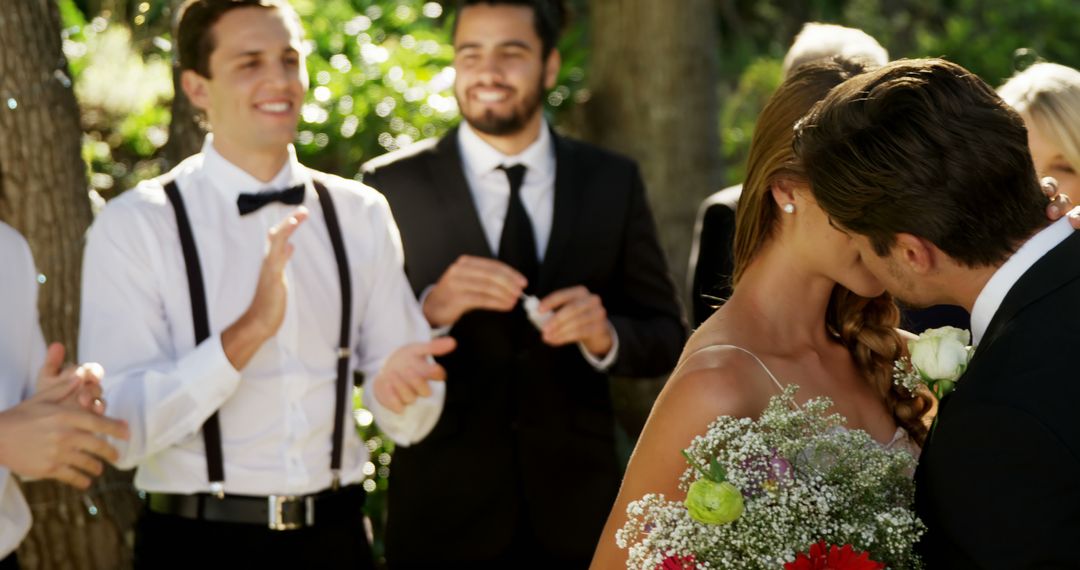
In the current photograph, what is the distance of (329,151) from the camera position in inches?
224

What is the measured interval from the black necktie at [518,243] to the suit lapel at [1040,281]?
2.14m

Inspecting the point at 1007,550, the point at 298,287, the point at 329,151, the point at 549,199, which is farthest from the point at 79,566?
the point at 1007,550

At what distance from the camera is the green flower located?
1.91 metres

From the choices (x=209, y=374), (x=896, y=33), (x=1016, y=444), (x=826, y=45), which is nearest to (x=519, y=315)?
(x=209, y=374)

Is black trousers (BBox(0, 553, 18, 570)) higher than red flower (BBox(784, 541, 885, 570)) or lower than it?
lower

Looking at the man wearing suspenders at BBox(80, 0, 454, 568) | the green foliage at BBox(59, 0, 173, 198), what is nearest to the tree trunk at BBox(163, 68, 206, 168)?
the man wearing suspenders at BBox(80, 0, 454, 568)

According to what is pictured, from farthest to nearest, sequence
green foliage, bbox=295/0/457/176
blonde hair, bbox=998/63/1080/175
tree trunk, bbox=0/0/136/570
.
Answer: green foliage, bbox=295/0/457/176, tree trunk, bbox=0/0/136/570, blonde hair, bbox=998/63/1080/175

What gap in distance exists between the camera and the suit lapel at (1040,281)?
1.96 metres

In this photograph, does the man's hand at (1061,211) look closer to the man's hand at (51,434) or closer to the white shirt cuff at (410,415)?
the white shirt cuff at (410,415)

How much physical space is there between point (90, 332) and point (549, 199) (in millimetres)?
1560

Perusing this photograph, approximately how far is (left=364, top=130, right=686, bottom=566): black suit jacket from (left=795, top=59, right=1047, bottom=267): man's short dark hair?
1.89m

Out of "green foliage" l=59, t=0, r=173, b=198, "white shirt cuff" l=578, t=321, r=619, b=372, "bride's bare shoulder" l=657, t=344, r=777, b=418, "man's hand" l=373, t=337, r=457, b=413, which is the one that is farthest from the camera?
→ "green foliage" l=59, t=0, r=173, b=198

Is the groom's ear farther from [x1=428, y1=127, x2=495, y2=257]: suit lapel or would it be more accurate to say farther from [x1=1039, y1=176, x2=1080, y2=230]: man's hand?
[x1=428, y1=127, x2=495, y2=257]: suit lapel

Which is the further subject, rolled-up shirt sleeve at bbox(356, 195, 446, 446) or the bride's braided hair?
rolled-up shirt sleeve at bbox(356, 195, 446, 446)
